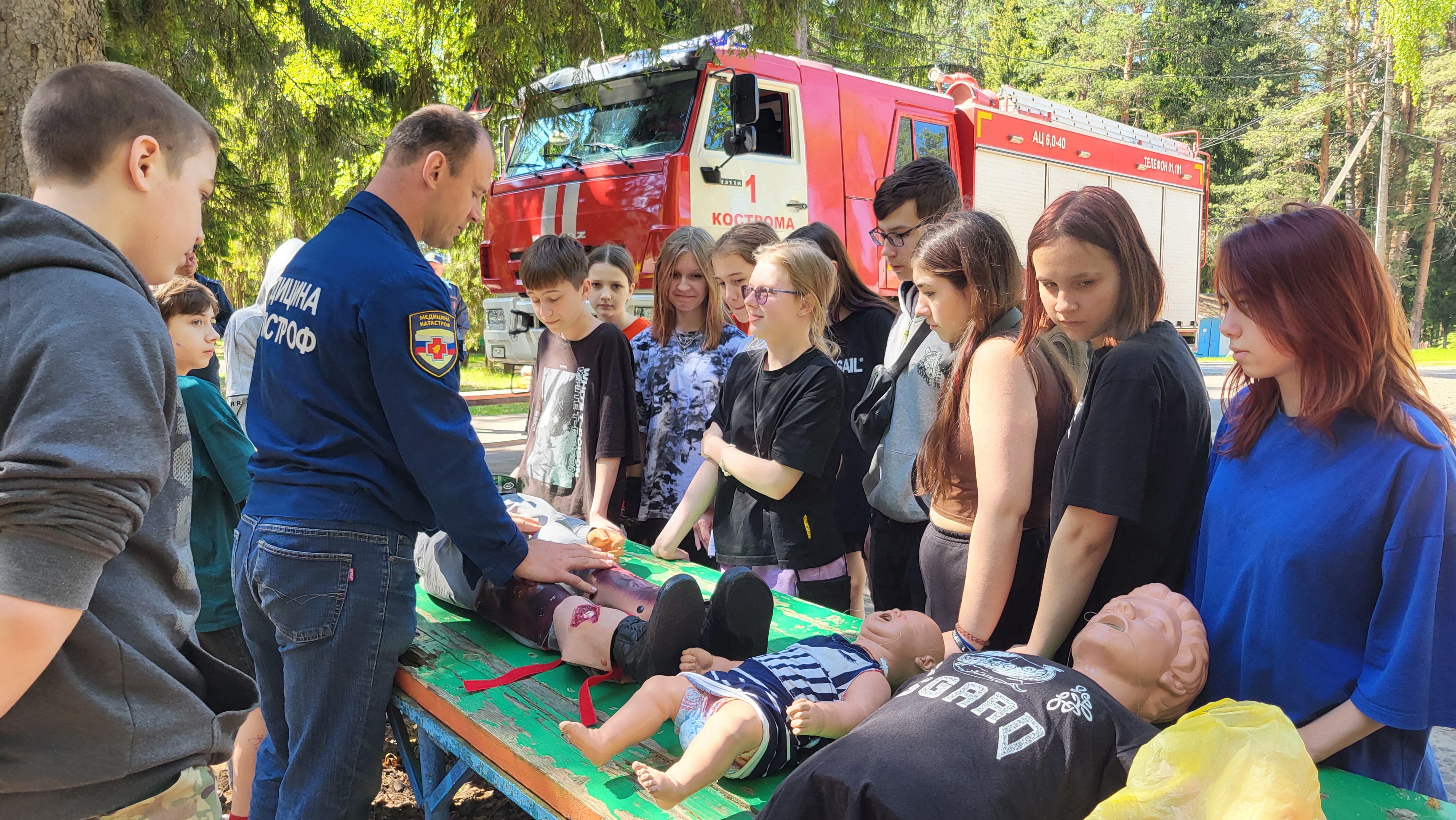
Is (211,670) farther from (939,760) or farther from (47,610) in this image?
(939,760)

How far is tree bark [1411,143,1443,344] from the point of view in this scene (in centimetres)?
2981

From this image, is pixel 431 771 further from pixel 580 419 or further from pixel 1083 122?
pixel 1083 122

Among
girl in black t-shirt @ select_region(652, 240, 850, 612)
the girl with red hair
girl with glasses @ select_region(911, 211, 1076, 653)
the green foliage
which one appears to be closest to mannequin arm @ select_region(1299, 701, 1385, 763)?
the girl with red hair

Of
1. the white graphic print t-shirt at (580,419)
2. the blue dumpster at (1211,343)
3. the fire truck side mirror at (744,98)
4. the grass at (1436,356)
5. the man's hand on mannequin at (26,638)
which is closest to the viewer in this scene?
the man's hand on mannequin at (26,638)

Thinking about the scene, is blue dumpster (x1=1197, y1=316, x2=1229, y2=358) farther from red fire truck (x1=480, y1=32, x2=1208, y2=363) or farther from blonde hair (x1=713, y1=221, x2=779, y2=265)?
blonde hair (x1=713, y1=221, x2=779, y2=265)

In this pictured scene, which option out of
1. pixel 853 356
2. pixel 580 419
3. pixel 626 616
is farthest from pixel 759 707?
pixel 580 419

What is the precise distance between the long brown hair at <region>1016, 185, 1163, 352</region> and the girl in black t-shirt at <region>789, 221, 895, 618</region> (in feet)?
3.97

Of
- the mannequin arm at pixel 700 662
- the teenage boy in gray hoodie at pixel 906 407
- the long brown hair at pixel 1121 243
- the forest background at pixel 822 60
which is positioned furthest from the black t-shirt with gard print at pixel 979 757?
the forest background at pixel 822 60

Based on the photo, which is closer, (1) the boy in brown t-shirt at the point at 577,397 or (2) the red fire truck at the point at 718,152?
(1) the boy in brown t-shirt at the point at 577,397

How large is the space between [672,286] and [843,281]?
2.35ft

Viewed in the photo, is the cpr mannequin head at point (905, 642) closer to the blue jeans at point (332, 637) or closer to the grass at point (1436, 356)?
the blue jeans at point (332, 637)

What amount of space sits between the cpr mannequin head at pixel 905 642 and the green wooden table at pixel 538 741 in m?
0.40

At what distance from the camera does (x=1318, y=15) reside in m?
31.5

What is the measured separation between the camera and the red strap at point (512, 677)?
7.39 feet
